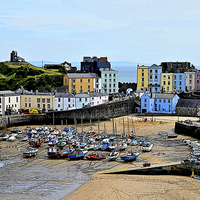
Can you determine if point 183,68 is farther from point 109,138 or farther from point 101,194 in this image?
point 101,194

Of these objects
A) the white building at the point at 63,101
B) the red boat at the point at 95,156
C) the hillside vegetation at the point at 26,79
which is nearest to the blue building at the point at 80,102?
the white building at the point at 63,101

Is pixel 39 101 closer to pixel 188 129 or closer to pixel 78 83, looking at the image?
pixel 78 83

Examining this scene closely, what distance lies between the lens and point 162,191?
90.0ft

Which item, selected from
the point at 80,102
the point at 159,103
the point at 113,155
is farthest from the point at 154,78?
the point at 113,155

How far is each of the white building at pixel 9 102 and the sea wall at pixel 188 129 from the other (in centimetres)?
2626

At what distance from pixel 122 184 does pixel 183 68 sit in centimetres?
5667

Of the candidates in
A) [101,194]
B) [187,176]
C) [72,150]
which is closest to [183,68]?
[72,150]

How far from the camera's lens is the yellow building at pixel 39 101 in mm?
62750

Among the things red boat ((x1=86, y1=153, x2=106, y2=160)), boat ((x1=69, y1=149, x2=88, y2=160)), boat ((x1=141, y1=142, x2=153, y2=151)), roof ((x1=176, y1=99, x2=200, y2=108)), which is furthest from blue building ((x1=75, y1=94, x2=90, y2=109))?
red boat ((x1=86, y1=153, x2=106, y2=160))

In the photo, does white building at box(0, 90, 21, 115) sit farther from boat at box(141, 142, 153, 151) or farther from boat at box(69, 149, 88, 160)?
boat at box(141, 142, 153, 151)

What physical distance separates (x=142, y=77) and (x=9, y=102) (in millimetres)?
30218

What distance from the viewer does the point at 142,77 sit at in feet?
260

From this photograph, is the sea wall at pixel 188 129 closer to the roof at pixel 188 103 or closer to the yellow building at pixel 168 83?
the roof at pixel 188 103

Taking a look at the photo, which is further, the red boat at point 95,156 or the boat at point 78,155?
the boat at point 78,155
